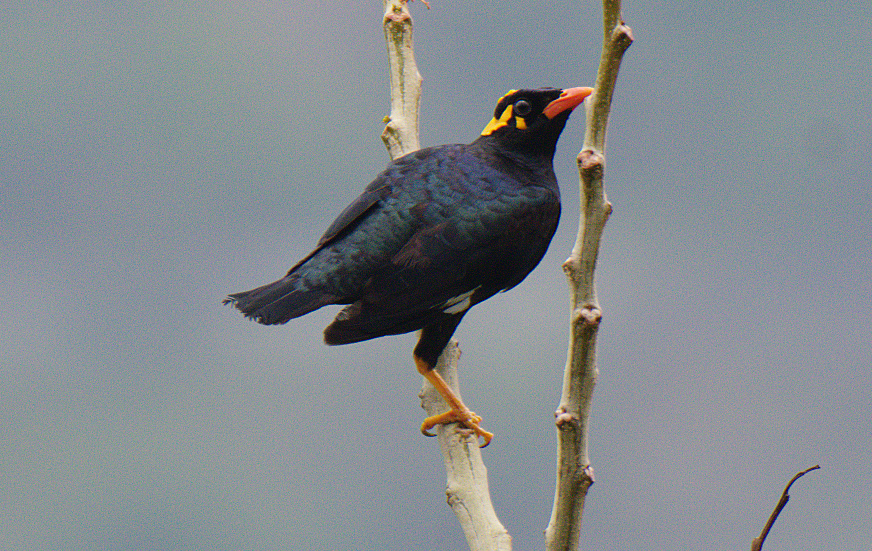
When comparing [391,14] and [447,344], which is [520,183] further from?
[391,14]

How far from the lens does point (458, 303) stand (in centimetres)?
368

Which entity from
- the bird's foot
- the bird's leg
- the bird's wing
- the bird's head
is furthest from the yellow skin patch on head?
the bird's foot

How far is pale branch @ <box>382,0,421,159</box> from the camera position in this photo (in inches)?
172

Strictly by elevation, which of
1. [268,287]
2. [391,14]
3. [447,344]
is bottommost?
[447,344]

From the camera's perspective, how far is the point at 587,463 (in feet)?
7.88

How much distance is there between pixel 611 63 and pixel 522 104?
198 centimetres

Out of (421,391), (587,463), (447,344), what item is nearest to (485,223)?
(447,344)

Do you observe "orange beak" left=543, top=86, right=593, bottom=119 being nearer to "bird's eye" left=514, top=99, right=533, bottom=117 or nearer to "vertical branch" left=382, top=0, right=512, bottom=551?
"bird's eye" left=514, top=99, right=533, bottom=117

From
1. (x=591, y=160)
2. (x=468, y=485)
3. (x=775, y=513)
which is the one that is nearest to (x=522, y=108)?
(x=468, y=485)

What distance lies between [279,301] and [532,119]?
153 centimetres

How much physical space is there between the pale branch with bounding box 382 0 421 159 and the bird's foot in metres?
1.44

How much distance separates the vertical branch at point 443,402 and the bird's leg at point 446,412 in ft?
0.15

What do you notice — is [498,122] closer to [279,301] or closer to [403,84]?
[403,84]

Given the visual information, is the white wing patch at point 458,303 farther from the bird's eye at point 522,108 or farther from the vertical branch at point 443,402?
the bird's eye at point 522,108
